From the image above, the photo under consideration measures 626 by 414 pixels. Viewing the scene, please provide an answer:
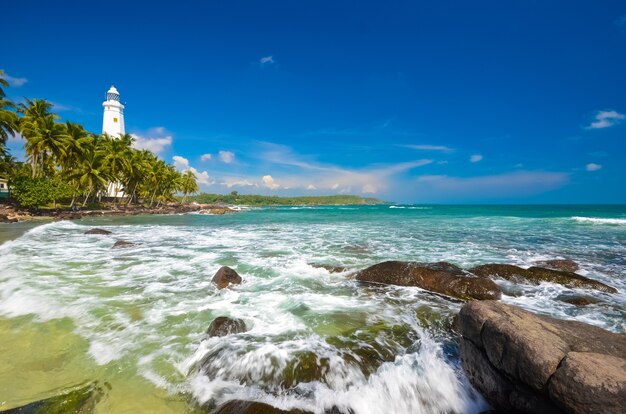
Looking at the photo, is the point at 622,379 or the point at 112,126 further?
the point at 112,126

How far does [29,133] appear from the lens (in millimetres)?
34656

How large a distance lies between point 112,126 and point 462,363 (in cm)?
8922

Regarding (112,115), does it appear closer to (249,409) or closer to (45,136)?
(45,136)

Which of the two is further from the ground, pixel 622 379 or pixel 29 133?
pixel 29 133

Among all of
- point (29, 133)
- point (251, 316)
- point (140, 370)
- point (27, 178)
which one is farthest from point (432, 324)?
point (29, 133)

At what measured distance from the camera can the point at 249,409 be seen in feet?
11.1

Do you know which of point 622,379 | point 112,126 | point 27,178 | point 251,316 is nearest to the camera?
point 622,379

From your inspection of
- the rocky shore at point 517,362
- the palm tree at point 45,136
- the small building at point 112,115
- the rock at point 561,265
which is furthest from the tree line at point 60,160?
the rock at point 561,265

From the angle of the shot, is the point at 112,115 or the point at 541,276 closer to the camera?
the point at 541,276

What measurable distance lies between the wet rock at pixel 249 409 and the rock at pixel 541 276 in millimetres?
8554

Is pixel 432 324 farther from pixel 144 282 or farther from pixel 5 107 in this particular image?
pixel 5 107

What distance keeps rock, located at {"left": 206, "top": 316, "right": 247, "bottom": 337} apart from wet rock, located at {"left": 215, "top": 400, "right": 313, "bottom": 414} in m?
2.02

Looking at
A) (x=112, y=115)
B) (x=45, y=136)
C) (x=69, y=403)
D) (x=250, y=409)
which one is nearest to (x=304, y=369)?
(x=250, y=409)

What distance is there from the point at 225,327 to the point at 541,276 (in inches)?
374
